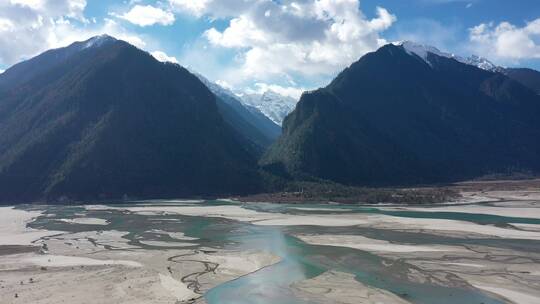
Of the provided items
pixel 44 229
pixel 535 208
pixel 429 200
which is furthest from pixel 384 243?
pixel 429 200

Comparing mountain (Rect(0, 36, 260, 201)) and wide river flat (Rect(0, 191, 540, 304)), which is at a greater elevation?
mountain (Rect(0, 36, 260, 201))

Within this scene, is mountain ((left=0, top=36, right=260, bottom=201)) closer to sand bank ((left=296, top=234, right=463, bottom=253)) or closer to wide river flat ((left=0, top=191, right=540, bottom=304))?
wide river flat ((left=0, top=191, right=540, bottom=304))

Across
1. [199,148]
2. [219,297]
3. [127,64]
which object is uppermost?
[127,64]

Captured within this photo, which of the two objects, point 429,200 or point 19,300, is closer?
point 19,300

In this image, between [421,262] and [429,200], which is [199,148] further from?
[421,262]

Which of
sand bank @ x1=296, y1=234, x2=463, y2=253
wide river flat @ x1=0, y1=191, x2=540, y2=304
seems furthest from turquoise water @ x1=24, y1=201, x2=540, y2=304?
sand bank @ x1=296, y1=234, x2=463, y2=253
